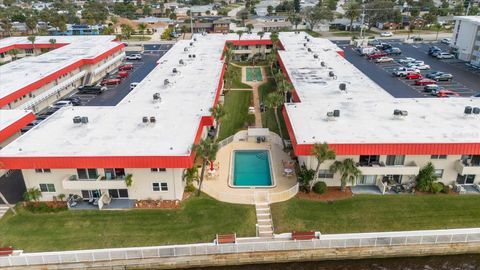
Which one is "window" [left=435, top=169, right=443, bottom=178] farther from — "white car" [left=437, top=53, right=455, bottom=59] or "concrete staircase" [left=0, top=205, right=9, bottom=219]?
"white car" [left=437, top=53, right=455, bottom=59]

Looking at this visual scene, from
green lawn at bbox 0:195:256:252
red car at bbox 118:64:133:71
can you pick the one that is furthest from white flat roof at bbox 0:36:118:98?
green lawn at bbox 0:195:256:252

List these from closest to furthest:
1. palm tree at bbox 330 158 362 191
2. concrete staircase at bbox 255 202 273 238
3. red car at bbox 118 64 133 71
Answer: concrete staircase at bbox 255 202 273 238
palm tree at bbox 330 158 362 191
red car at bbox 118 64 133 71

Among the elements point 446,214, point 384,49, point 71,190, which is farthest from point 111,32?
point 446,214

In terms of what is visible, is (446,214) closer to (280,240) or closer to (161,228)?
(280,240)

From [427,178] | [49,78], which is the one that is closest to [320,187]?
[427,178]

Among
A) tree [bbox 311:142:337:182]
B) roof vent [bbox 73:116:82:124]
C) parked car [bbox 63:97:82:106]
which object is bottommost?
parked car [bbox 63:97:82:106]

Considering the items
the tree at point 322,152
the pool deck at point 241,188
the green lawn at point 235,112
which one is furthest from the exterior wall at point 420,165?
the green lawn at point 235,112

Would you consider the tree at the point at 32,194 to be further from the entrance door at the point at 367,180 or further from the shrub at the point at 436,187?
the shrub at the point at 436,187

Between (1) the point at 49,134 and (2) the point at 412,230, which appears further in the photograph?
(1) the point at 49,134
